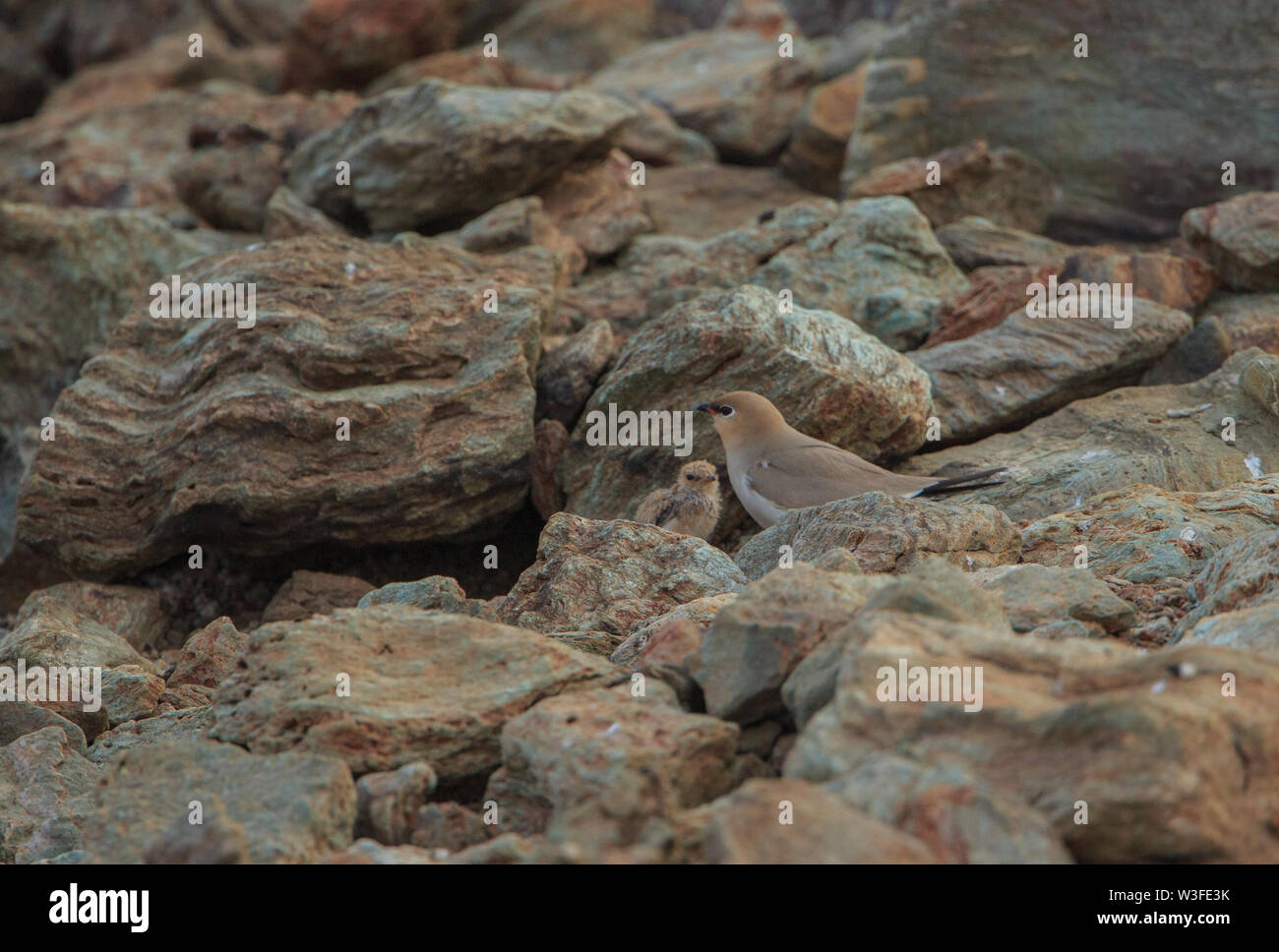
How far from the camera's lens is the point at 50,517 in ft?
39.4

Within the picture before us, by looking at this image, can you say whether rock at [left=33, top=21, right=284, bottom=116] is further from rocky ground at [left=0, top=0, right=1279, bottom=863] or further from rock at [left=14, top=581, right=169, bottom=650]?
rock at [left=14, top=581, right=169, bottom=650]

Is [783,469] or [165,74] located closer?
[783,469]

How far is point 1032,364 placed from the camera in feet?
41.9

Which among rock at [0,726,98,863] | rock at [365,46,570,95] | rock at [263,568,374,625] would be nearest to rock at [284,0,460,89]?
rock at [365,46,570,95]

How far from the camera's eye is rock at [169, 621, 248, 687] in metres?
9.84

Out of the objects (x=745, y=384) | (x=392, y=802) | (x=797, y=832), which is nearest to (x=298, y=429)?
(x=745, y=384)

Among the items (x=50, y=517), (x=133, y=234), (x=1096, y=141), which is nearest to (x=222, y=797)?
(x=50, y=517)

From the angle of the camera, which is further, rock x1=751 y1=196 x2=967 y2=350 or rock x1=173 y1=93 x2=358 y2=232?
rock x1=173 y1=93 x2=358 y2=232

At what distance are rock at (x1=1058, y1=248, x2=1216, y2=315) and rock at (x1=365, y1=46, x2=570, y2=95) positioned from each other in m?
10.3

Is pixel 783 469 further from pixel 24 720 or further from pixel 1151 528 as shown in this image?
pixel 24 720

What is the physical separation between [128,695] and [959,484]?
6.22 metres

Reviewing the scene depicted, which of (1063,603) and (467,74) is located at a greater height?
(467,74)

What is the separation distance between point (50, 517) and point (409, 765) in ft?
22.3
